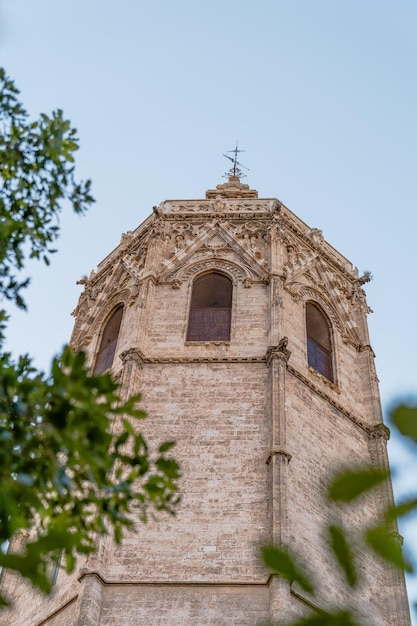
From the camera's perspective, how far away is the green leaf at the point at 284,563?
1.85 metres

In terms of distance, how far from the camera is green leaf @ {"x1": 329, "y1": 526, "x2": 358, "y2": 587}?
1.82 m

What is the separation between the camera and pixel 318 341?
1841cm

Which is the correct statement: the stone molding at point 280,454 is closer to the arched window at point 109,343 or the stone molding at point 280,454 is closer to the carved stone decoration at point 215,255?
the arched window at point 109,343

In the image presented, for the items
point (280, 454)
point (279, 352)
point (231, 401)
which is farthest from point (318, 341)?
point (280, 454)

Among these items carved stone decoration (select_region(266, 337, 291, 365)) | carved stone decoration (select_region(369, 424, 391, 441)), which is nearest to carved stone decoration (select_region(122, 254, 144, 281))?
carved stone decoration (select_region(266, 337, 291, 365))

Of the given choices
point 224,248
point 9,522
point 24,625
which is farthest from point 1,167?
point 224,248

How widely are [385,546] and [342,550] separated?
9 centimetres

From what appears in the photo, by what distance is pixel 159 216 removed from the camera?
788 inches

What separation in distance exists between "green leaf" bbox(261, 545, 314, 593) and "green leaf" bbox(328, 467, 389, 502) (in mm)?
162

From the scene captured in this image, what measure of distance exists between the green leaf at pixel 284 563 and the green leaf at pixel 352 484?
0.16 m

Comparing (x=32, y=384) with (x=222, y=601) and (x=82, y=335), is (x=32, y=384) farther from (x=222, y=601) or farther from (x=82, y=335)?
(x=82, y=335)

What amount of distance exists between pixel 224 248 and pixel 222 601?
895cm

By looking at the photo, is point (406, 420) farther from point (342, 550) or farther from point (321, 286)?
point (321, 286)

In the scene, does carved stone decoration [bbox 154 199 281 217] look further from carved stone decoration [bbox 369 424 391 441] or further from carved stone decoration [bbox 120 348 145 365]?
carved stone decoration [bbox 369 424 391 441]
